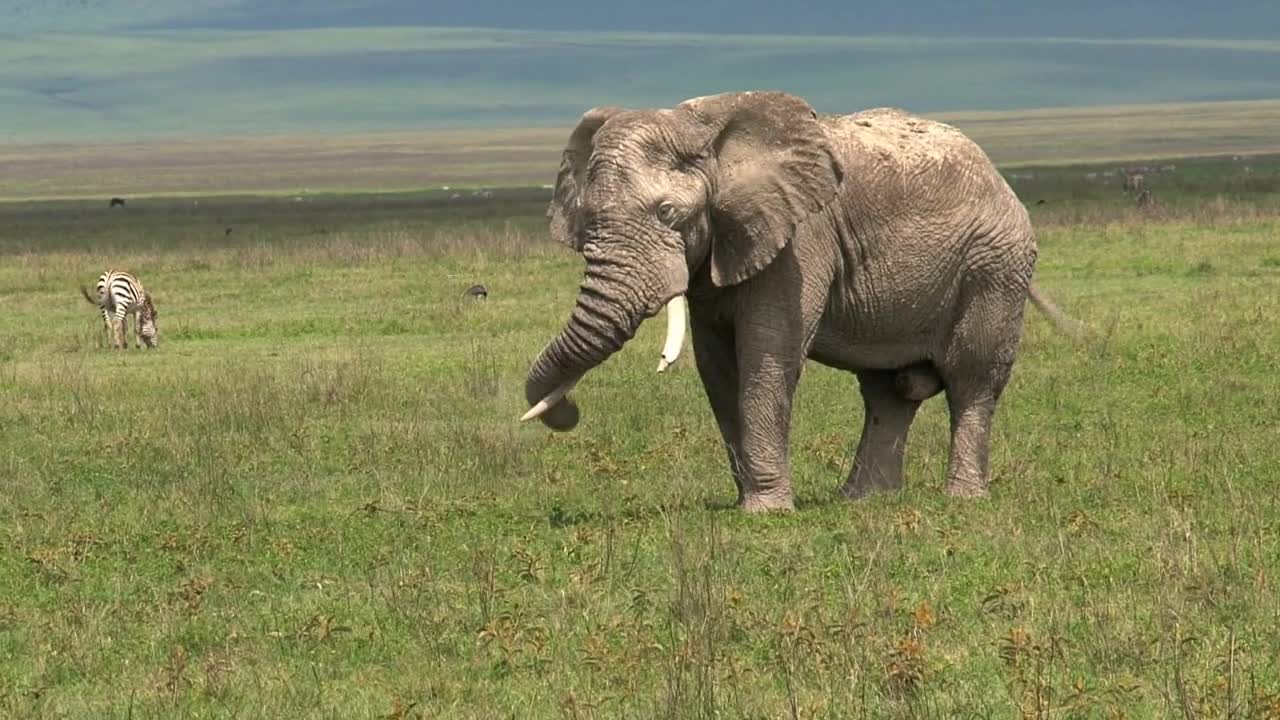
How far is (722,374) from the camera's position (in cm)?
1291

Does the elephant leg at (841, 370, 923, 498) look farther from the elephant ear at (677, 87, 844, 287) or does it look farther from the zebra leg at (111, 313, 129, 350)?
the zebra leg at (111, 313, 129, 350)

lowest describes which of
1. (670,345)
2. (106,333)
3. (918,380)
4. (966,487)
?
(106,333)

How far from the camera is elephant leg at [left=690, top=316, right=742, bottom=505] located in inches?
505

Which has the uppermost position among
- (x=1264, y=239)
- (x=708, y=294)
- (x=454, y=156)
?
(x=708, y=294)

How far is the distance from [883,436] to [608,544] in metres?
3.00

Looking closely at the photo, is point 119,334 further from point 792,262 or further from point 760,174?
point 760,174

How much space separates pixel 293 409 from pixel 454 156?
141m

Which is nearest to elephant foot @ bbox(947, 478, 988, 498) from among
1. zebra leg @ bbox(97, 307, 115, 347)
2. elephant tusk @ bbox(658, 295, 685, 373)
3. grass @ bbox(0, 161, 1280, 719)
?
grass @ bbox(0, 161, 1280, 719)

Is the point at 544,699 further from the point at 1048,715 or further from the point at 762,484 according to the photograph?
the point at 762,484

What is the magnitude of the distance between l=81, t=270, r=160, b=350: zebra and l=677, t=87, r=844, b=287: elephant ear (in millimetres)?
14355

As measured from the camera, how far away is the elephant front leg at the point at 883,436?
13523mm

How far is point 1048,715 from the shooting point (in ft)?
25.6

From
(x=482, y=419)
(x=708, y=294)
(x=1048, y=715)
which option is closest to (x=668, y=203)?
(x=708, y=294)

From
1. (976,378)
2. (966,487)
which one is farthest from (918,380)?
(966,487)
